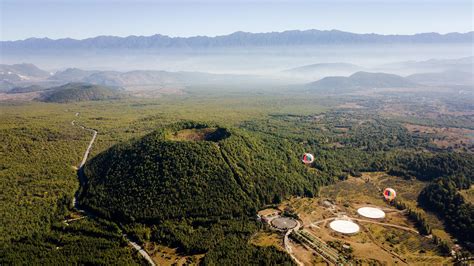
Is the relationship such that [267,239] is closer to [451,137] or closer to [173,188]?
[173,188]

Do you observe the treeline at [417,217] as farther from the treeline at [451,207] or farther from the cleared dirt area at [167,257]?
the cleared dirt area at [167,257]

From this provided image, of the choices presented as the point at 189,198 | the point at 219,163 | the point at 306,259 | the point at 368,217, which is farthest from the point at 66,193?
the point at 368,217

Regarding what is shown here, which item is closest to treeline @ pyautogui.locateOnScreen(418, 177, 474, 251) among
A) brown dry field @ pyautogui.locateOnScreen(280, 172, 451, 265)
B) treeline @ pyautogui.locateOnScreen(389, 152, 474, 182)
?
brown dry field @ pyautogui.locateOnScreen(280, 172, 451, 265)

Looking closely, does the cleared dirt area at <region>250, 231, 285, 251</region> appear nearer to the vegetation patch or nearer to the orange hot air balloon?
the orange hot air balloon

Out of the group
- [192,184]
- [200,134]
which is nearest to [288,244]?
[192,184]

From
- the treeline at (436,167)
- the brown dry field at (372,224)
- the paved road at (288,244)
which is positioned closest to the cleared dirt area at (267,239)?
the paved road at (288,244)

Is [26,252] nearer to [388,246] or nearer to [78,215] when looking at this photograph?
[78,215]

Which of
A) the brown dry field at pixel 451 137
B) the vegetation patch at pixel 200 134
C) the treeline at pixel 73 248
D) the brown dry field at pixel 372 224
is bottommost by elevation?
the brown dry field at pixel 372 224

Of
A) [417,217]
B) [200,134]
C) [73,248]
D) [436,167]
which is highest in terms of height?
[200,134]
